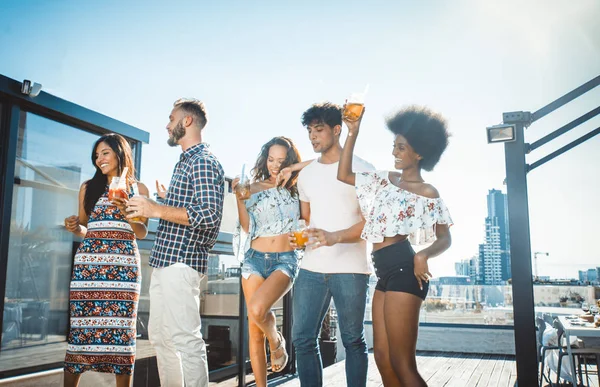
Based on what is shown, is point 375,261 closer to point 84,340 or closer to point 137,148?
point 84,340

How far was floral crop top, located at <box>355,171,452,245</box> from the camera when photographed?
7.84 ft

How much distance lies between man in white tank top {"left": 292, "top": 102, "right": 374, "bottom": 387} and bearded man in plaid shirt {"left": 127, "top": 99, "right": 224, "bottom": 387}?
1.72ft

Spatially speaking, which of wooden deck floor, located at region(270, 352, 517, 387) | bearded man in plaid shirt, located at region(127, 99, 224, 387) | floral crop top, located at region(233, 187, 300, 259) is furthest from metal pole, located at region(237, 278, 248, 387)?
bearded man in plaid shirt, located at region(127, 99, 224, 387)

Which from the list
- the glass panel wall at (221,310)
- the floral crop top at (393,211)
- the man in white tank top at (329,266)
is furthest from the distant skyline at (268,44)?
the floral crop top at (393,211)

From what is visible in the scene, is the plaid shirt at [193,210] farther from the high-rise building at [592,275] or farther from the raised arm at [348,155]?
the high-rise building at [592,275]

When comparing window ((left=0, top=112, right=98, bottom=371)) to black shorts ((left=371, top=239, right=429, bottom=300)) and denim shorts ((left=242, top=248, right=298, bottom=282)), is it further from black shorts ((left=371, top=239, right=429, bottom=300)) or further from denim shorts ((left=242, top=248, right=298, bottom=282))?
black shorts ((left=371, top=239, right=429, bottom=300))

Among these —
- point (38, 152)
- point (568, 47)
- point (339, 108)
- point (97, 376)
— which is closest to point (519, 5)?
point (568, 47)

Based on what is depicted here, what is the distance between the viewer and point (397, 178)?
262cm

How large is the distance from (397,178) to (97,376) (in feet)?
7.69

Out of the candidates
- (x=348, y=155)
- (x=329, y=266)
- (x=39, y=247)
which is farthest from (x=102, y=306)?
(x=348, y=155)

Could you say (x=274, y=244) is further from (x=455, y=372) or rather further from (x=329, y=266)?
(x=455, y=372)

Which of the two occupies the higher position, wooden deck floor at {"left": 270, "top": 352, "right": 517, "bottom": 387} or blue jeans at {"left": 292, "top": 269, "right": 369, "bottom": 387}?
blue jeans at {"left": 292, "top": 269, "right": 369, "bottom": 387}

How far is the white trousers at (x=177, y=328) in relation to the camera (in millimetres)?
2283

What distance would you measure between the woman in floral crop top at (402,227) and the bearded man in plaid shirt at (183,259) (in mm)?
701
